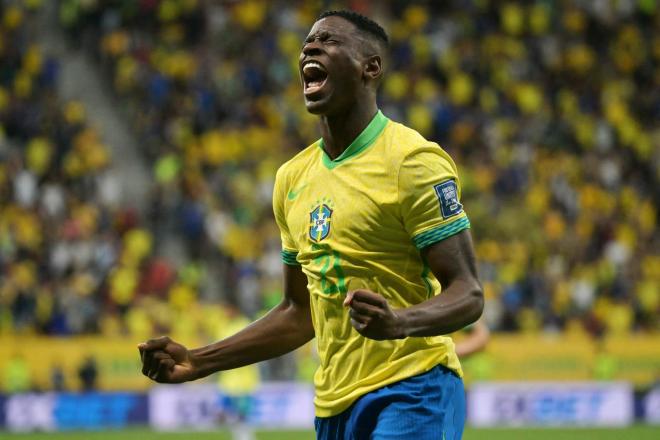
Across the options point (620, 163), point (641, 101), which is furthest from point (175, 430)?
point (641, 101)

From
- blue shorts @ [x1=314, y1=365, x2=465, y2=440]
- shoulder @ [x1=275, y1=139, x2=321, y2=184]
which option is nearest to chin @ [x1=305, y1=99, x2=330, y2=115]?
shoulder @ [x1=275, y1=139, x2=321, y2=184]

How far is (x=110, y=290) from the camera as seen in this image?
1877 cm

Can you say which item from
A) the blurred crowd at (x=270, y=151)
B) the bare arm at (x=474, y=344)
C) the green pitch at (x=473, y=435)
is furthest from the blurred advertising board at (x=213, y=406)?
the bare arm at (x=474, y=344)

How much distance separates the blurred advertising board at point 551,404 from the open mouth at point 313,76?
1504 centimetres

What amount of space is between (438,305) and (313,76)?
3.18 feet

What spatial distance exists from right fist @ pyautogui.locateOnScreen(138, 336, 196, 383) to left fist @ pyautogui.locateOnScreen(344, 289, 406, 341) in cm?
102

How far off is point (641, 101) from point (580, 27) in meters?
2.24

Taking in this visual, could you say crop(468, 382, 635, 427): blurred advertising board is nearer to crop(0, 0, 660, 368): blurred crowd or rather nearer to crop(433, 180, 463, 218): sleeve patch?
crop(0, 0, 660, 368): blurred crowd

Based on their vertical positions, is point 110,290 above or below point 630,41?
below

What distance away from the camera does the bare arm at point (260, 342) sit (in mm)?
4539

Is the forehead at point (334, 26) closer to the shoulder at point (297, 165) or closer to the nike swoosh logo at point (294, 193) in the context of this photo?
the shoulder at point (297, 165)

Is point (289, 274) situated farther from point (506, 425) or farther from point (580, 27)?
point (580, 27)

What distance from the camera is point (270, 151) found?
21594mm

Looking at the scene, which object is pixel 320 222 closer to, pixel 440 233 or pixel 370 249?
pixel 370 249
